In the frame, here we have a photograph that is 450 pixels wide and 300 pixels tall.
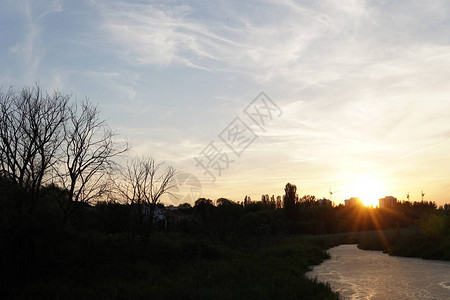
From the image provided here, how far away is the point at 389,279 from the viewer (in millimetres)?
25938

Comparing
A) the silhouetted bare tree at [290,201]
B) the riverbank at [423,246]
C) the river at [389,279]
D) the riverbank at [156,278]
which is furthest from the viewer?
the silhouetted bare tree at [290,201]

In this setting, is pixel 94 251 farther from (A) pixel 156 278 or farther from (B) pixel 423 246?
(B) pixel 423 246

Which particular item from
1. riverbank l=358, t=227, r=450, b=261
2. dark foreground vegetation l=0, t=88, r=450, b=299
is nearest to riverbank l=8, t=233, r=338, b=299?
dark foreground vegetation l=0, t=88, r=450, b=299

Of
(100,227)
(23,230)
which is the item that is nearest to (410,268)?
(100,227)

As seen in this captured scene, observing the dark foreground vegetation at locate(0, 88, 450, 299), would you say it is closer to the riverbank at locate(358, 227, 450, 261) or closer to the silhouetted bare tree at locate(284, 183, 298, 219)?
the riverbank at locate(358, 227, 450, 261)

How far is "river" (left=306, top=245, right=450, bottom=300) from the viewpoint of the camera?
68.5 ft

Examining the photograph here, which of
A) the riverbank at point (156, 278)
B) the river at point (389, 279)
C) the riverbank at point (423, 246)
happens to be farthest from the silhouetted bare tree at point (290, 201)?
the riverbank at point (156, 278)

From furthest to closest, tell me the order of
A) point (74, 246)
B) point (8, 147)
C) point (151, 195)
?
point (151, 195)
point (8, 147)
point (74, 246)

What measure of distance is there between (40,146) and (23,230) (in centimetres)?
772

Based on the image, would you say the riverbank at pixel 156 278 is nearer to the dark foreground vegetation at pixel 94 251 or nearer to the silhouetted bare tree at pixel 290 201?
the dark foreground vegetation at pixel 94 251

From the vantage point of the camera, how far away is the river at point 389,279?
20891mm

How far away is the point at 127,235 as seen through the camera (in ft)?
94.6

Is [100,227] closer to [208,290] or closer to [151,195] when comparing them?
[151,195]

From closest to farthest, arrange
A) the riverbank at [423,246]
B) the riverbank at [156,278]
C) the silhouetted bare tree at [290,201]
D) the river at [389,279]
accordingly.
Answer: the riverbank at [156,278] → the river at [389,279] → the riverbank at [423,246] → the silhouetted bare tree at [290,201]
